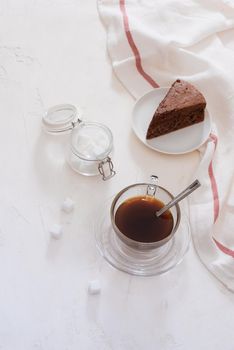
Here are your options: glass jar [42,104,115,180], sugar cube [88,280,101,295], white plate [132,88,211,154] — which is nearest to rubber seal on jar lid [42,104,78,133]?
glass jar [42,104,115,180]

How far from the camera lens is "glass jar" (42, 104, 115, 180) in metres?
0.87

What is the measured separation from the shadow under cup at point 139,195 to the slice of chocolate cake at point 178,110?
17 centimetres

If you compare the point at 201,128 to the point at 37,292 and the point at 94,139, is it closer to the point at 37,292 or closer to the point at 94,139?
the point at 94,139

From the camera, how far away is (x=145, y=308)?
728mm

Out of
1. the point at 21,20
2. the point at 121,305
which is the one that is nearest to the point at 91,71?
the point at 21,20

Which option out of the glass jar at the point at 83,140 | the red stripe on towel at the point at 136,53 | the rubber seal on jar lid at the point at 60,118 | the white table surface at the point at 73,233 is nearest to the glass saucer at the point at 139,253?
the white table surface at the point at 73,233

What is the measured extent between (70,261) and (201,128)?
43 cm

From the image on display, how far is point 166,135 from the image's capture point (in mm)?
959

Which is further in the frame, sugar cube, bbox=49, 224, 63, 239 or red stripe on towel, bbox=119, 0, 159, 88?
red stripe on towel, bbox=119, 0, 159, 88

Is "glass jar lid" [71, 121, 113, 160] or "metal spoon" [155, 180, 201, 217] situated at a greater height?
"metal spoon" [155, 180, 201, 217]

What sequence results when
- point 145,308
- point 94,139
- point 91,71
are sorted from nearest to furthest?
point 145,308 < point 94,139 < point 91,71

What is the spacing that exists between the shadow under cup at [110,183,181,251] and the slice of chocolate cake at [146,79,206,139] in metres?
0.17

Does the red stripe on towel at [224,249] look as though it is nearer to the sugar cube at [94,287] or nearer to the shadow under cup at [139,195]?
the shadow under cup at [139,195]

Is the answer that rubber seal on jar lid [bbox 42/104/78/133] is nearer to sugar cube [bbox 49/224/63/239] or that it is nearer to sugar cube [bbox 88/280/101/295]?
sugar cube [bbox 49/224/63/239]
